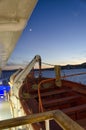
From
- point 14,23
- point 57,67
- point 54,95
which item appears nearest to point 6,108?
point 54,95

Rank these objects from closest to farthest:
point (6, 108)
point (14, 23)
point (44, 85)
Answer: point (14, 23), point (44, 85), point (6, 108)

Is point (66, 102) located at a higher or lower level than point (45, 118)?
lower

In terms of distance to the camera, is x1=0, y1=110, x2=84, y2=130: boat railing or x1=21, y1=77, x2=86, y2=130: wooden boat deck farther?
x1=21, y1=77, x2=86, y2=130: wooden boat deck

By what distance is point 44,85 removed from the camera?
9102mm

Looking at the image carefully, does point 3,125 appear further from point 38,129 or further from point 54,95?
point 54,95

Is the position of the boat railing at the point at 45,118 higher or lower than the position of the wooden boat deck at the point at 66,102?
higher

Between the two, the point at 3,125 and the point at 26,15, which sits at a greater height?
the point at 26,15

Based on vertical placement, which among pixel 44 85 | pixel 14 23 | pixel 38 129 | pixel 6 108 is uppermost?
pixel 14 23

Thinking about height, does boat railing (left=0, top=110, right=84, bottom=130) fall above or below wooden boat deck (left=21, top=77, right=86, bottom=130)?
above

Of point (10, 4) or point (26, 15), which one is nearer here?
point (10, 4)

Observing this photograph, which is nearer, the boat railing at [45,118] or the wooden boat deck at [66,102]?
the boat railing at [45,118]

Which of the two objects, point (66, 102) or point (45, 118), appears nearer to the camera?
point (45, 118)

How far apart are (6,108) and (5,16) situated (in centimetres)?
962

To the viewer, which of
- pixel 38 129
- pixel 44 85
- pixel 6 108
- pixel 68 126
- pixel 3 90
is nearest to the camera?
pixel 68 126
